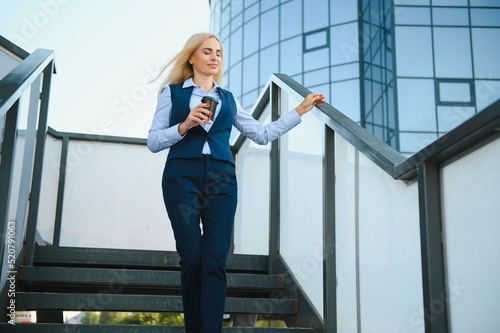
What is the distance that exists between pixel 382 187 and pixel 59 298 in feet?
6.58

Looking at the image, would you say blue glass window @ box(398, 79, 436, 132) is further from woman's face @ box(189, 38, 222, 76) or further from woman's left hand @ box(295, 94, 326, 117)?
woman's face @ box(189, 38, 222, 76)

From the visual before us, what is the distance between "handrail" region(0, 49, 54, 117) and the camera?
2.65 metres

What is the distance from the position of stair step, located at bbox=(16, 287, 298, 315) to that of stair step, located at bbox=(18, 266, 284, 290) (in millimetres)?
280

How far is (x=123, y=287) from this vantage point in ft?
12.6

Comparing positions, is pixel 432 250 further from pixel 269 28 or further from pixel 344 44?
pixel 269 28

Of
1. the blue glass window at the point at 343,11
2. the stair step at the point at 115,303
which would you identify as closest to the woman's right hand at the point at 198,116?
the stair step at the point at 115,303

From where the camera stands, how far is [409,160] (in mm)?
2086

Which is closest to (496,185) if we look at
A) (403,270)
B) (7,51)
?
(403,270)

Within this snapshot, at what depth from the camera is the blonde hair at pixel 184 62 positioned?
314 cm

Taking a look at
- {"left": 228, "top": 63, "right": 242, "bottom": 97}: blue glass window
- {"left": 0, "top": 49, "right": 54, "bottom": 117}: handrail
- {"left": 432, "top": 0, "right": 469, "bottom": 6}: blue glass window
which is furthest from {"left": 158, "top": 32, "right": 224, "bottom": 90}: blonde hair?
{"left": 228, "top": 63, "right": 242, "bottom": 97}: blue glass window

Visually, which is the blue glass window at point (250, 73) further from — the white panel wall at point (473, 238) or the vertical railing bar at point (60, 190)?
the white panel wall at point (473, 238)

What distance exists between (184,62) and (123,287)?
5.07 feet

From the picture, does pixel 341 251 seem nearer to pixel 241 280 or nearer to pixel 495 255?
pixel 241 280

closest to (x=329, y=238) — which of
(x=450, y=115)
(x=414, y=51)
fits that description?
(x=450, y=115)
